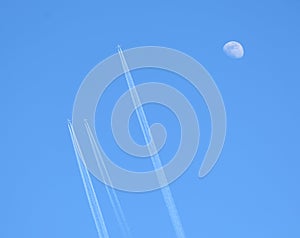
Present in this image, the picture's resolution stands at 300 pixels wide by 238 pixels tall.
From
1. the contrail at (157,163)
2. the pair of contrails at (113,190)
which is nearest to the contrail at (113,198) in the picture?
the pair of contrails at (113,190)

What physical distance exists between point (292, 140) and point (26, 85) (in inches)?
41.7

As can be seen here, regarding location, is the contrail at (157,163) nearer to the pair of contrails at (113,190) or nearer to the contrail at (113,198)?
the pair of contrails at (113,190)

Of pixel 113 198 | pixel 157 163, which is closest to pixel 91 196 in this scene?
pixel 113 198

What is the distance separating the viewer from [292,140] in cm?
227

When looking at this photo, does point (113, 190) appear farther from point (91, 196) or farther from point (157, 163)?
point (157, 163)

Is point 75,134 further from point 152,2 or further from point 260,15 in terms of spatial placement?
point 260,15

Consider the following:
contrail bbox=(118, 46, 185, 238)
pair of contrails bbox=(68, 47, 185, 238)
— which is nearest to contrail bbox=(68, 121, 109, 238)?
pair of contrails bbox=(68, 47, 185, 238)

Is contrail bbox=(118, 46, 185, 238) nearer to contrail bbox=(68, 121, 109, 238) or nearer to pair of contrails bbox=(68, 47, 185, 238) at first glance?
pair of contrails bbox=(68, 47, 185, 238)

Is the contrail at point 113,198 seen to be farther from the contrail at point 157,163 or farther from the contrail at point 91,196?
the contrail at point 157,163

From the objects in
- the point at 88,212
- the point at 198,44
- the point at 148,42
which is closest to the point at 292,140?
the point at 198,44

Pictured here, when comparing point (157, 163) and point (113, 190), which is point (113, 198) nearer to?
point (113, 190)

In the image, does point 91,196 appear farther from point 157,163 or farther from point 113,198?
point 157,163

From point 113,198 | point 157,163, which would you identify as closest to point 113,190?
point 113,198

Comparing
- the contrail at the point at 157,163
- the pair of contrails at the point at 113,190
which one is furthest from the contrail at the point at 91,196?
the contrail at the point at 157,163
